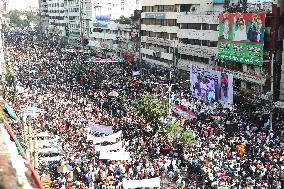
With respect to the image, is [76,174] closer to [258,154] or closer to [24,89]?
[258,154]

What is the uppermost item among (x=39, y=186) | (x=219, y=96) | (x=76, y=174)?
(x=39, y=186)

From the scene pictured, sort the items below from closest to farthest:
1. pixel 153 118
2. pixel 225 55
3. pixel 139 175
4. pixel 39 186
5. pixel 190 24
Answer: pixel 39 186 → pixel 139 175 → pixel 153 118 → pixel 225 55 → pixel 190 24

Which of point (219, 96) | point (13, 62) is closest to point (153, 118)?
point (219, 96)

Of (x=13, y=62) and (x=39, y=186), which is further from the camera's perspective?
(x=13, y=62)

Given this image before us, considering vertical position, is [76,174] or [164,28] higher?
[164,28]

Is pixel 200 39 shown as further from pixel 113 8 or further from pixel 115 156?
pixel 113 8

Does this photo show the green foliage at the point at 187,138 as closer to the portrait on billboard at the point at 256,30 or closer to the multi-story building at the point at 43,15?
the portrait on billboard at the point at 256,30

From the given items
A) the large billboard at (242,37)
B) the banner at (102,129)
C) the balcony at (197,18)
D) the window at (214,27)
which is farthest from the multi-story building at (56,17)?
the banner at (102,129)
